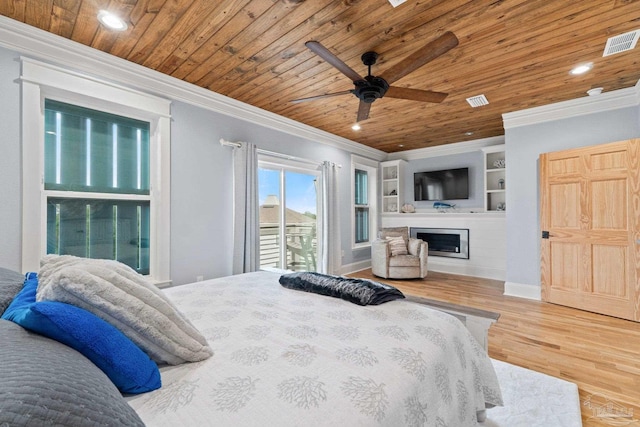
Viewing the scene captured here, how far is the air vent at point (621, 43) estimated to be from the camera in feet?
7.12

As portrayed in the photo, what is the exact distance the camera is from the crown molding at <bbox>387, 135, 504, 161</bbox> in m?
5.16

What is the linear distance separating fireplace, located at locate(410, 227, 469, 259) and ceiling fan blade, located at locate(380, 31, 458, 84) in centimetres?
404

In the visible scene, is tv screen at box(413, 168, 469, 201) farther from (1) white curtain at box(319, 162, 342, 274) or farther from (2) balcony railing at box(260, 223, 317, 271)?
(2) balcony railing at box(260, 223, 317, 271)

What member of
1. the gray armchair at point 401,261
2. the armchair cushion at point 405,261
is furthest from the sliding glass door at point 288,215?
the armchair cushion at point 405,261

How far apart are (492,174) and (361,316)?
493 centimetres

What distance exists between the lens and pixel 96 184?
2535mm

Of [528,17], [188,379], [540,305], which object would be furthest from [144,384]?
[540,305]

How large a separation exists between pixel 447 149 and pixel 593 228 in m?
2.86

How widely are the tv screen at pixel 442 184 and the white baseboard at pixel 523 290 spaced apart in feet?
6.54

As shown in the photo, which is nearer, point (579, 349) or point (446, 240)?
point (579, 349)

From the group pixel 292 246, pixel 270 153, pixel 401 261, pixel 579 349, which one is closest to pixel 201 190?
pixel 270 153

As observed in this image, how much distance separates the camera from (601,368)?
2.17 metres

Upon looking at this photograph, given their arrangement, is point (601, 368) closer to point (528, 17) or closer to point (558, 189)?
point (558, 189)

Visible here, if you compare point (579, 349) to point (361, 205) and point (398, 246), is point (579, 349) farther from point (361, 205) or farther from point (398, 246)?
point (361, 205)
